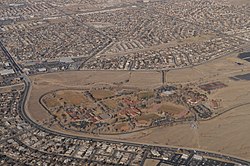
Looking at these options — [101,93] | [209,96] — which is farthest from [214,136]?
Result: [101,93]

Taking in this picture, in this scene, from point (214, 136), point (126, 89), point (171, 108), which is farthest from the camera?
point (126, 89)

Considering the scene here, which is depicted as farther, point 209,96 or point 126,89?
point 126,89

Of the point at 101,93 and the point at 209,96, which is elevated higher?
the point at 101,93

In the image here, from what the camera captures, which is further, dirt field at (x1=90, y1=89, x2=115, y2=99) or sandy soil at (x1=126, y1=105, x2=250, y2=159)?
dirt field at (x1=90, y1=89, x2=115, y2=99)

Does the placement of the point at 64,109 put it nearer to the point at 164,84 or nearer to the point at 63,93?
the point at 63,93

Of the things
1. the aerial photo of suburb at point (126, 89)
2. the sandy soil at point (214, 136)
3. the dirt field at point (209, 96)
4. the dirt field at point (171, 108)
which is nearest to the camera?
the aerial photo of suburb at point (126, 89)

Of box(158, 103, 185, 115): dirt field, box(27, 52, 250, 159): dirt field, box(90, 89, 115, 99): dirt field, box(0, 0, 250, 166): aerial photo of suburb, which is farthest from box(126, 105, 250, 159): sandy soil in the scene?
box(90, 89, 115, 99): dirt field

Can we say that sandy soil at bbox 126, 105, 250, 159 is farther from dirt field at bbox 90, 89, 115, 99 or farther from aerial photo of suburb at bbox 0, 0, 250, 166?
dirt field at bbox 90, 89, 115, 99

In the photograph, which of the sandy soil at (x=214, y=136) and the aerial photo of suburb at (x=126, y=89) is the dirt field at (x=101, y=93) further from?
the sandy soil at (x=214, y=136)

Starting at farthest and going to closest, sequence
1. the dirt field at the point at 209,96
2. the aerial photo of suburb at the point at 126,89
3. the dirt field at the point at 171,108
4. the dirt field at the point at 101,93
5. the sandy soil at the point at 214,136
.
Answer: the dirt field at the point at 101,93, the dirt field at the point at 171,108, the dirt field at the point at 209,96, the sandy soil at the point at 214,136, the aerial photo of suburb at the point at 126,89

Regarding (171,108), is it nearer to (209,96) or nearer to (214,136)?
(209,96)

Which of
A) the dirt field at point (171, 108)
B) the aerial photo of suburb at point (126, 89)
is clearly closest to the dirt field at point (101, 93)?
the aerial photo of suburb at point (126, 89)

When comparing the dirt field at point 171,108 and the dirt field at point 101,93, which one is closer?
the dirt field at point 171,108
